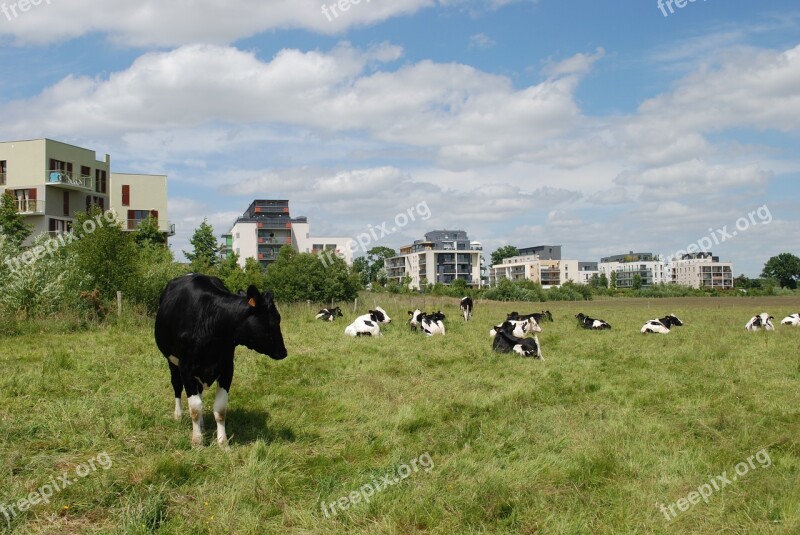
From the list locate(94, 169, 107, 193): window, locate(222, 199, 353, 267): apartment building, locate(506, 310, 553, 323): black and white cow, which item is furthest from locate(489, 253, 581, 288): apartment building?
locate(506, 310, 553, 323): black and white cow

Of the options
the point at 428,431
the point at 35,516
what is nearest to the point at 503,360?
the point at 428,431

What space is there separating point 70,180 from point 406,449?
2188 inches

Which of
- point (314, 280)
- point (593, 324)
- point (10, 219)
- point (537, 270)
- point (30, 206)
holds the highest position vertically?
point (30, 206)

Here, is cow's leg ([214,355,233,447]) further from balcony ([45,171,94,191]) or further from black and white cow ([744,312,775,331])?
balcony ([45,171,94,191])

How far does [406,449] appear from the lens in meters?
7.23

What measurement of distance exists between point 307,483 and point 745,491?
161 inches

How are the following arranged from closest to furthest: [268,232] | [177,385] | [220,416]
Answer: [220,416] → [177,385] → [268,232]

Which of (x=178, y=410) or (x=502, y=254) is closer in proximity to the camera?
(x=178, y=410)

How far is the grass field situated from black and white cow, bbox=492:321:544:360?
1795 mm

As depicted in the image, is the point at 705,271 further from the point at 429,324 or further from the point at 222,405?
the point at 222,405

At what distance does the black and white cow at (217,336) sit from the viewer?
23.8 feet

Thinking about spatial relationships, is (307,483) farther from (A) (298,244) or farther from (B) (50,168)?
(A) (298,244)

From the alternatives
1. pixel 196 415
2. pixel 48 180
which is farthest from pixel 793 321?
pixel 48 180

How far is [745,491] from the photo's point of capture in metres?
5.85
